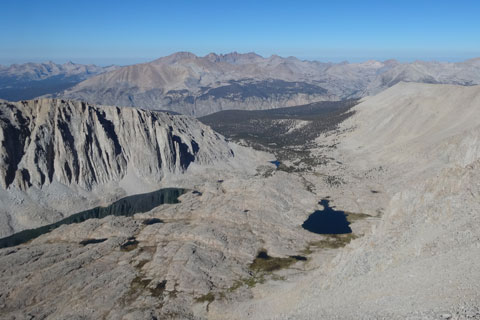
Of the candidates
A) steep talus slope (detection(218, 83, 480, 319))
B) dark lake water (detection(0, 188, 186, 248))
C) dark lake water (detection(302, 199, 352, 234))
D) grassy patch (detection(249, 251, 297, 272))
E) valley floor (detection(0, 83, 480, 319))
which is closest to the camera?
steep talus slope (detection(218, 83, 480, 319))

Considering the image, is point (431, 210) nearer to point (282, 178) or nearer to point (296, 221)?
point (296, 221)

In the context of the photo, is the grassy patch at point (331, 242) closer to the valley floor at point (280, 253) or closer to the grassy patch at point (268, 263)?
the valley floor at point (280, 253)

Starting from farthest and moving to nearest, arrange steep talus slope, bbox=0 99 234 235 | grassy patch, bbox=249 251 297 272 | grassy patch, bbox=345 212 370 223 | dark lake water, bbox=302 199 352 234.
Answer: steep talus slope, bbox=0 99 234 235
grassy patch, bbox=345 212 370 223
dark lake water, bbox=302 199 352 234
grassy patch, bbox=249 251 297 272

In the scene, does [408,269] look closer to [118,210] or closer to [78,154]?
[118,210]

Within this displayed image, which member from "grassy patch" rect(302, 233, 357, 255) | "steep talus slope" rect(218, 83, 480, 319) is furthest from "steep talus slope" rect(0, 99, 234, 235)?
"steep talus slope" rect(218, 83, 480, 319)

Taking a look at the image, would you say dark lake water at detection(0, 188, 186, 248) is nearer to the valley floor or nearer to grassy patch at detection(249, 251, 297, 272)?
the valley floor

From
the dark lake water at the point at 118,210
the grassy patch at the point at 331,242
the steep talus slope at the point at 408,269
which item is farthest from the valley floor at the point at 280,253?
the dark lake water at the point at 118,210
